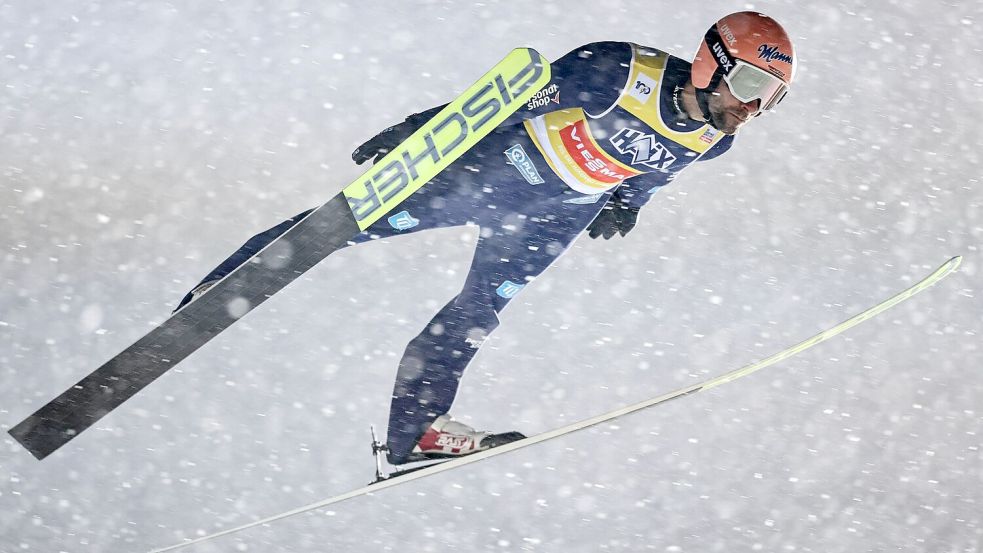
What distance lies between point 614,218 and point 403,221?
18.1 inches

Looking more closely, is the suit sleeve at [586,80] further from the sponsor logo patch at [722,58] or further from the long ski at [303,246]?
the sponsor logo patch at [722,58]

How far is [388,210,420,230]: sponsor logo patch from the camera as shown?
1942 millimetres

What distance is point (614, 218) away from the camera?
208cm

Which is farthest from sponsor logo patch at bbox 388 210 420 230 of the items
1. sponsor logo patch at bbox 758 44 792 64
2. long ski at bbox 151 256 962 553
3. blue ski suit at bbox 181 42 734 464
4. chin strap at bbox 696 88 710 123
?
sponsor logo patch at bbox 758 44 792 64

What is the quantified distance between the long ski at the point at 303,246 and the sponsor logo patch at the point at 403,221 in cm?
8

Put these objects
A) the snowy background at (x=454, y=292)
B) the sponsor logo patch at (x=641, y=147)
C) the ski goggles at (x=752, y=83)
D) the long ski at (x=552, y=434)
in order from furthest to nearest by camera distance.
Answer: the snowy background at (x=454, y=292), the long ski at (x=552, y=434), the sponsor logo patch at (x=641, y=147), the ski goggles at (x=752, y=83)

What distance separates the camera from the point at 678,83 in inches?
72.7

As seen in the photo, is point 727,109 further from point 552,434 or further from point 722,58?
point 552,434

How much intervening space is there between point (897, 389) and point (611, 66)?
4.64 feet

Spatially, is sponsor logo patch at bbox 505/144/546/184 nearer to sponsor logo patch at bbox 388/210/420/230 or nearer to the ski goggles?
sponsor logo patch at bbox 388/210/420/230

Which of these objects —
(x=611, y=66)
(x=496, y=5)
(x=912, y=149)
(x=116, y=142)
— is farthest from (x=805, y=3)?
(x=116, y=142)

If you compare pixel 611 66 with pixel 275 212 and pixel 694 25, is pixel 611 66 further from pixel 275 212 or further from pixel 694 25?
pixel 275 212

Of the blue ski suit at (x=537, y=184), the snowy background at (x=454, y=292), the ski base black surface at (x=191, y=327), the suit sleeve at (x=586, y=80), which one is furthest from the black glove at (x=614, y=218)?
the ski base black surface at (x=191, y=327)

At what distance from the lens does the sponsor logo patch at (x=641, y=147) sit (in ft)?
6.15
